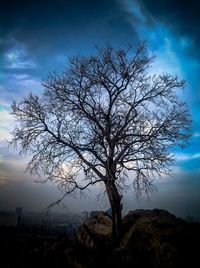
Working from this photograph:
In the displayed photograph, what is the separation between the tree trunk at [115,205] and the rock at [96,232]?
750mm

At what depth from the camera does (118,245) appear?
584 inches

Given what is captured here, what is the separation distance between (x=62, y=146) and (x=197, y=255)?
9.82 meters

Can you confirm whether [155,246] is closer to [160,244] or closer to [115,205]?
[160,244]

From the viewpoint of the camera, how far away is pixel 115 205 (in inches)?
626

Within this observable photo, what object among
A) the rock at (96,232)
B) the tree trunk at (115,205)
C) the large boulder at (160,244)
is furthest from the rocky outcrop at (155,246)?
the tree trunk at (115,205)

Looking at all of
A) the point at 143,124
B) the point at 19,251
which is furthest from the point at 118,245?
the point at 143,124

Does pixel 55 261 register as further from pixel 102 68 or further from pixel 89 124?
pixel 102 68

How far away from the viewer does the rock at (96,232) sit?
16.2m

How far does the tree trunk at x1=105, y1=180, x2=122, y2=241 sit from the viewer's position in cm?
1588

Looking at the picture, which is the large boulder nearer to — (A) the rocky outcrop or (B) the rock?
(A) the rocky outcrop

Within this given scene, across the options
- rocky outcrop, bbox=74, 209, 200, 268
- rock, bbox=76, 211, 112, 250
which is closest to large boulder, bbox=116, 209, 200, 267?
rocky outcrop, bbox=74, 209, 200, 268

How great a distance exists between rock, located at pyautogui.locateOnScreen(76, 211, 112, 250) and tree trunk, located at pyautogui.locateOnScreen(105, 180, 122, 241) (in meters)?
0.75

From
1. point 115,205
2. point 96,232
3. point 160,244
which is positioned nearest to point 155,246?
point 160,244

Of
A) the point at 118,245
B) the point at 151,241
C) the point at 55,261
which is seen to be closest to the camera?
the point at 55,261
